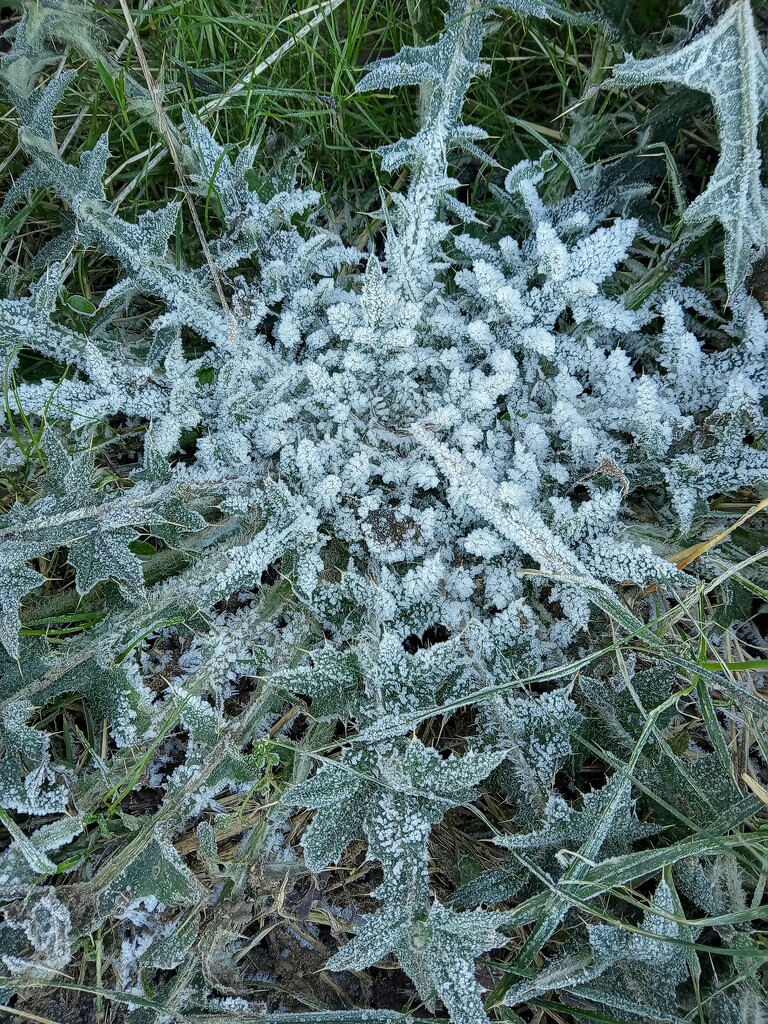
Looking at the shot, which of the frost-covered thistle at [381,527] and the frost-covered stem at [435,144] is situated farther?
the frost-covered stem at [435,144]

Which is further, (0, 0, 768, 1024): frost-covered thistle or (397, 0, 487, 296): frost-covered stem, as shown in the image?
(397, 0, 487, 296): frost-covered stem

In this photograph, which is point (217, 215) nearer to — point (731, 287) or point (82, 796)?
point (731, 287)

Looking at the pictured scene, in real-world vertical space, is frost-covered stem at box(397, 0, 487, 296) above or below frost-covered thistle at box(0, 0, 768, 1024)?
above

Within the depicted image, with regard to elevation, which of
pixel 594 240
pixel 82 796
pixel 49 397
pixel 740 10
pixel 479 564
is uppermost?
pixel 740 10

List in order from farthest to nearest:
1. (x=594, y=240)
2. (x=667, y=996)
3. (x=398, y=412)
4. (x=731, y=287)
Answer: (x=398, y=412) < (x=594, y=240) < (x=731, y=287) < (x=667, y=996)

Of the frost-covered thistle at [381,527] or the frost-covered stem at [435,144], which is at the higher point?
the frost-covered stem at [435,144]

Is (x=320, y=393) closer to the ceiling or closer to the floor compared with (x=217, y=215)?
closer to the floor

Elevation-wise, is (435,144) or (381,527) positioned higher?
(435,144)

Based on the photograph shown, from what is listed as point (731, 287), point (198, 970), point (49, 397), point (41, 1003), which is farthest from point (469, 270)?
point (41, 1003)
